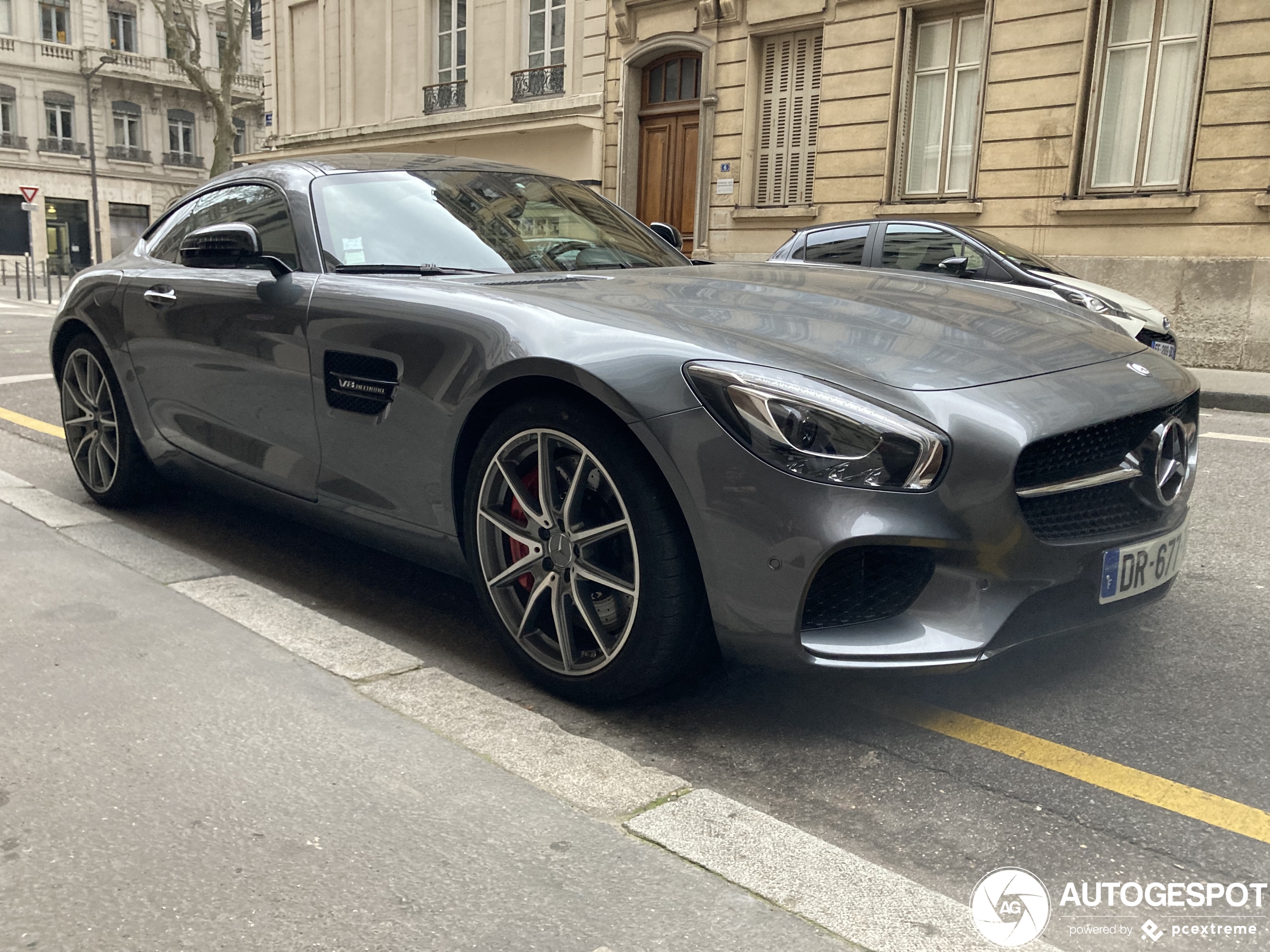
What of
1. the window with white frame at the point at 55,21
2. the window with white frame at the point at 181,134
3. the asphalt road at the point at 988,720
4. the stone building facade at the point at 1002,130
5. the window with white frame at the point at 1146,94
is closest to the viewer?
the asphalt road at the point at 988,720

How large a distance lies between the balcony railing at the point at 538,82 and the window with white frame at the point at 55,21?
103 ft

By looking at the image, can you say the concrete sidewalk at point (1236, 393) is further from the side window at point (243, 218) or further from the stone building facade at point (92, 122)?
the stone building facade at point (92, 122)

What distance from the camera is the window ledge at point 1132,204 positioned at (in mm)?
12492

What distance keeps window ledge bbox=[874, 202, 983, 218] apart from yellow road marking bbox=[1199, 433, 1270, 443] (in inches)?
278

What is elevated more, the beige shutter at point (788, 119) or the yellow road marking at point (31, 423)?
the beige shutter at point (788, 119)

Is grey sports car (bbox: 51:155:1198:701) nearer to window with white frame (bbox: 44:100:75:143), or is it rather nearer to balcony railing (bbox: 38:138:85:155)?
balcony railing (bbox: 38:138:85:155)

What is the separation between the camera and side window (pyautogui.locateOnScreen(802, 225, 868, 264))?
1026 centimetres

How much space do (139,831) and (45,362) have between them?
9.89m

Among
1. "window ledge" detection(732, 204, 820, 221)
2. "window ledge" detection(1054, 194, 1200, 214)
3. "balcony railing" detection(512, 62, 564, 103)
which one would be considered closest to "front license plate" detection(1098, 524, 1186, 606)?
"window ledge" detection(1054, 194, 1200, 214)

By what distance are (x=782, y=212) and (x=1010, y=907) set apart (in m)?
15.4

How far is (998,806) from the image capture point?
2.32 metres

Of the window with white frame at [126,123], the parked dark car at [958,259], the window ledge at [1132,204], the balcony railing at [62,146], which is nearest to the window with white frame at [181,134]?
the window with white frame at [126,123]

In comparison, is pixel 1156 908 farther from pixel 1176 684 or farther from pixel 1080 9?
pixel 1080 9

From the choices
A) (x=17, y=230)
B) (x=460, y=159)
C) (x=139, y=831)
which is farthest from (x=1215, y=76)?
(x=17, y=230)
